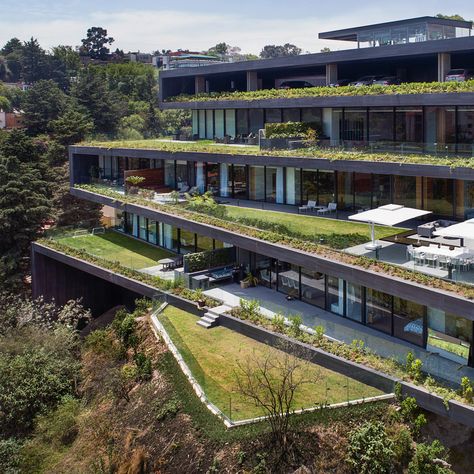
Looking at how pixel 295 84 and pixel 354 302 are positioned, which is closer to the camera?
pixel 354 302

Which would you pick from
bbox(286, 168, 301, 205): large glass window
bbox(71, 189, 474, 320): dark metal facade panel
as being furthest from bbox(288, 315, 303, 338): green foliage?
bbox(286, 168, 301, 205): large glass window

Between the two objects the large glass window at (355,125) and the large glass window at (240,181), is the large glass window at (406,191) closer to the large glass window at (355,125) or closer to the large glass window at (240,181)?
the large glass window at (355,125)

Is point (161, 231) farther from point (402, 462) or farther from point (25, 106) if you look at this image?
point (25, 106)

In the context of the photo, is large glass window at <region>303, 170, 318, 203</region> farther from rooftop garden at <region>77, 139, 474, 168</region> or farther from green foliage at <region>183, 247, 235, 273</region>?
green foliage at <region>183, 247, 235, 273</region>

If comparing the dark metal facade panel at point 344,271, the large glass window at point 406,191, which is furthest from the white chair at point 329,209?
the dark metal facade panel at point 344,271

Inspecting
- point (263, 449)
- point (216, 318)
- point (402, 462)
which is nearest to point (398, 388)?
point (402, 462)

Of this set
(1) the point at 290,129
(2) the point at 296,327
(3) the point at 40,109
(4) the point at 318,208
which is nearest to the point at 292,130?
(1) the point at 290,129

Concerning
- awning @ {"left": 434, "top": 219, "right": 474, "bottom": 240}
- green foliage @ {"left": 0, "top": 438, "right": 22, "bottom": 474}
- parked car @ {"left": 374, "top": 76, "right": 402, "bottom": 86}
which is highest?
parked car @ {"left": 374, "top": 76, "right": 402, "bottom": 86}

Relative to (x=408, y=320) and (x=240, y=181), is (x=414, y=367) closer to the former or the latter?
(x=408, y=320)
